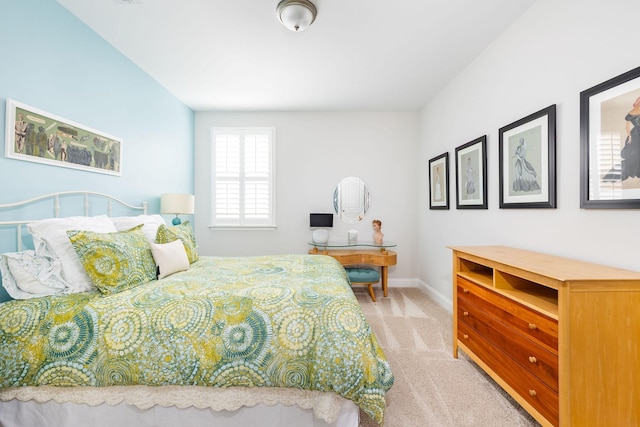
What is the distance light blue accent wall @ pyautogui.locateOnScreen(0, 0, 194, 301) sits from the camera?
1778 mm

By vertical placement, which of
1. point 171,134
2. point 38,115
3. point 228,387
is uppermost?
point 171,134

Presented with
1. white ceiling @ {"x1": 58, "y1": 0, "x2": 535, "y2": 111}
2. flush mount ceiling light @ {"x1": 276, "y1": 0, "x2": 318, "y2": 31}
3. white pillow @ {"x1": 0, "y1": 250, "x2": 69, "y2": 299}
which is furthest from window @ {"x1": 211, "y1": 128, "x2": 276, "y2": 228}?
white pillow @ {"x1": 0, "y1": 250, "x2": 69, "y2": 299}

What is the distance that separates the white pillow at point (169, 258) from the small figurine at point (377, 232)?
2.53 metres

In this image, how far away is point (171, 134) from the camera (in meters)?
3.61

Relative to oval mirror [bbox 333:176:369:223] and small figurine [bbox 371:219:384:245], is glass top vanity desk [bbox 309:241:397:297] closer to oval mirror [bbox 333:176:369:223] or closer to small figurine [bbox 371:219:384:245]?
small figurine [bbox 371:219:384:245]

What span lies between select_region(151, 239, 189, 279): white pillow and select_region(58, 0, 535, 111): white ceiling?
175cm

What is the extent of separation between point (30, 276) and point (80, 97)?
1.49 metres

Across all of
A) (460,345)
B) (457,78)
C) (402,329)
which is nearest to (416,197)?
(457,78)

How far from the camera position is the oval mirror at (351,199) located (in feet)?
13.9

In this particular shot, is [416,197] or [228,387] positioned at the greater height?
[416,197]

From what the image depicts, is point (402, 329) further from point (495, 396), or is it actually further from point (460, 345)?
point (495, 396)

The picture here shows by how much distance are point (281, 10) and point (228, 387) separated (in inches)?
93.8

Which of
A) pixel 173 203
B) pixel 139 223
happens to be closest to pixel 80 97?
pixel 139 223

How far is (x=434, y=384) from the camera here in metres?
1.92
